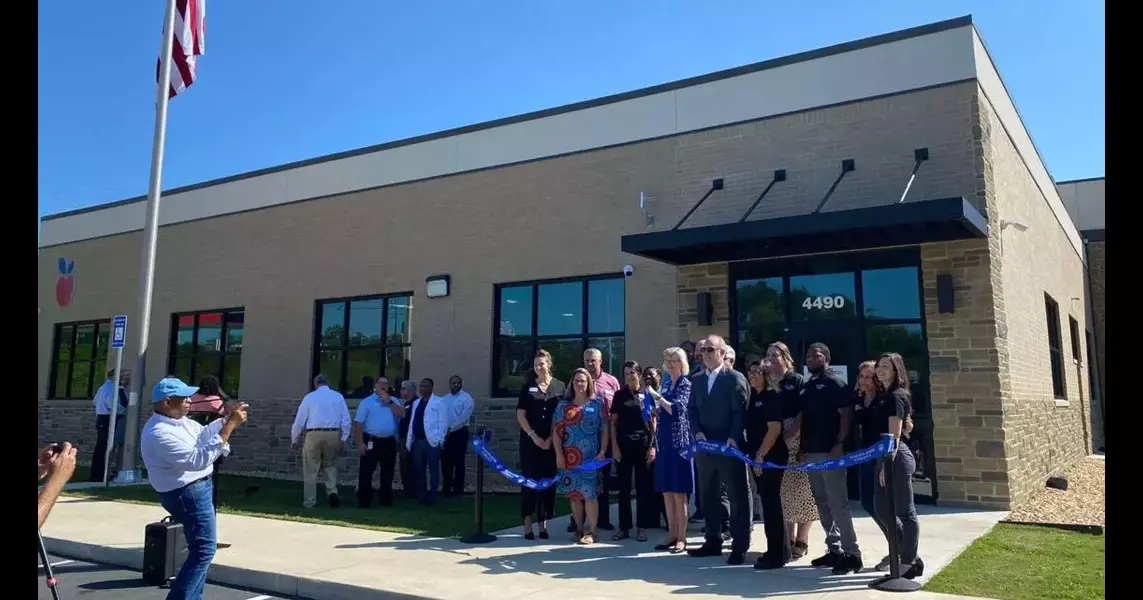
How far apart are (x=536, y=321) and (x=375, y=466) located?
148 inches

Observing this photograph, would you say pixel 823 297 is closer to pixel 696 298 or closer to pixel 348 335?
pixel 696 298

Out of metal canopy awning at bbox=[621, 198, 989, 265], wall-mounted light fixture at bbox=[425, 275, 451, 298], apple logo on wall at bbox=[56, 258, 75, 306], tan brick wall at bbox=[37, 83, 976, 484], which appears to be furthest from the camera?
apple logo on wall at bbox=[56, 258, 75, 306]

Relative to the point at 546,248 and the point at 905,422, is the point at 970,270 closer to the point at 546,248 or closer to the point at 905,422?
the point at 905,422

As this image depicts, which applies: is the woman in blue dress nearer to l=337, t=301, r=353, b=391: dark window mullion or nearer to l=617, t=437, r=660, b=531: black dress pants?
l=617, t=437, r=660, b=531: black dress pants

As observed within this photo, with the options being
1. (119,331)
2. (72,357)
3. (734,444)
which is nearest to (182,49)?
(119,331)

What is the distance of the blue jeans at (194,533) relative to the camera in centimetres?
500

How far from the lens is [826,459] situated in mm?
6730

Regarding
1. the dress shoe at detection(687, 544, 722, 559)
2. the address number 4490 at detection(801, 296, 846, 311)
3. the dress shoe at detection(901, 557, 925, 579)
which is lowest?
the dress shoe at detection(687, 544, 722, 559)

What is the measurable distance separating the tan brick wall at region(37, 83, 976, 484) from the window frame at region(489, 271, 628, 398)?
0.14 meters

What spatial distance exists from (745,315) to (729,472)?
5.01m

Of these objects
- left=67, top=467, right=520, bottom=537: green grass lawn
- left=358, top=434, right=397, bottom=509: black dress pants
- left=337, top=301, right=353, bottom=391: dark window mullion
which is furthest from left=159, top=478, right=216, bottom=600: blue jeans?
left=337, top=301, right=353, bottom=391: dark window mullion

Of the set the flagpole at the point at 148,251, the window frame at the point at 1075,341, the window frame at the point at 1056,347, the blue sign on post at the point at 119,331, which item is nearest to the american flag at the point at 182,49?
the flagpole at the point at 148,251

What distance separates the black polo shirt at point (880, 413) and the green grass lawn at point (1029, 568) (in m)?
1.20

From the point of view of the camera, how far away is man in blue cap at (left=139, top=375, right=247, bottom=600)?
506 cm
